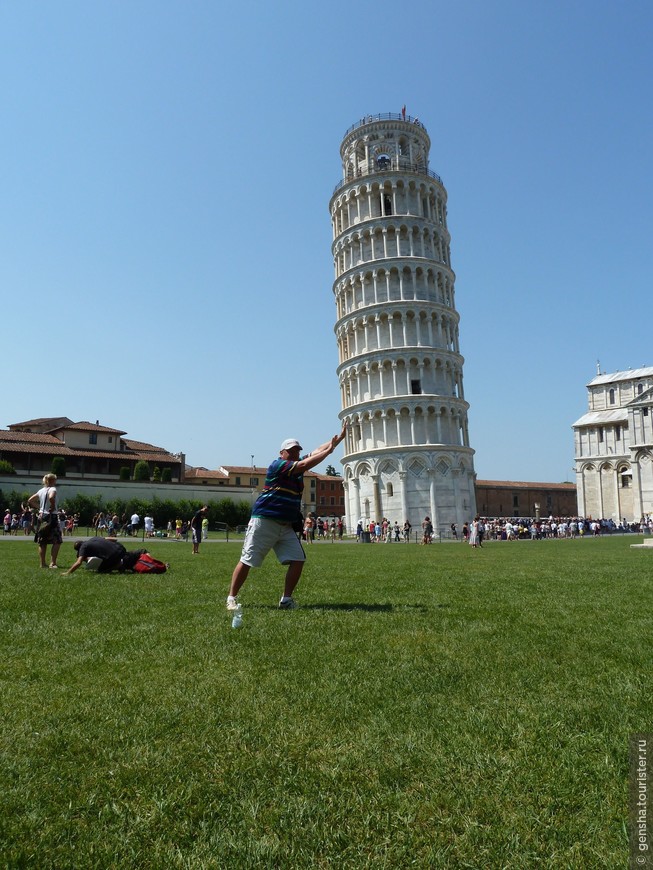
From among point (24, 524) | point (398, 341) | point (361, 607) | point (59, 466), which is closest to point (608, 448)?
point (398, 341)

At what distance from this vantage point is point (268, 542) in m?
7.88

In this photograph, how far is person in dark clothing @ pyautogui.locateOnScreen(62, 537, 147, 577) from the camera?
11906mm

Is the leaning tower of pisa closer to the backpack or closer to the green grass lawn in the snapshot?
the backpack

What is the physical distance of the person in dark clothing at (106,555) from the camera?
11.9 metres

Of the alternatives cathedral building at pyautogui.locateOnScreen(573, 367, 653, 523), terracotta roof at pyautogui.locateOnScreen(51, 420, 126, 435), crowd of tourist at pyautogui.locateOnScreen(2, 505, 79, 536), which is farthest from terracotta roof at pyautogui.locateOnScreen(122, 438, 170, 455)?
cathedral building at pyautogui.locateOnScreen(573, 367, 653, 523)

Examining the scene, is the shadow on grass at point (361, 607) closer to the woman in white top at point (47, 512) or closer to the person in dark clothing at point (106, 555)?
the person in dark clothing at point (106, 555)

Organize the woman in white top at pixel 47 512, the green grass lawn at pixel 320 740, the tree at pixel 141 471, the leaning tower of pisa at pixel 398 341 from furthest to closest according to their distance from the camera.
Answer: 1. the tree at pixel 141 471
2. the leaning tower of pisa at pixel 398 341
3. the woman in white top at pixel 47 512
4. the green grass lawn at pixel 320 740

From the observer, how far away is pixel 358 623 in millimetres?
6402

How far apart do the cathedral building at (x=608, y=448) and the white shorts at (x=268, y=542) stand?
8423cm

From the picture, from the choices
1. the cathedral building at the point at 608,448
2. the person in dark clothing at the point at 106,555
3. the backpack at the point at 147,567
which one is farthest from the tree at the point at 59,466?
the cathedral building at the point at 608,448

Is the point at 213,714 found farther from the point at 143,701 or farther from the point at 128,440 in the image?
the point at 128,440

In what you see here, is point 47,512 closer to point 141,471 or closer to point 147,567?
point 147,567

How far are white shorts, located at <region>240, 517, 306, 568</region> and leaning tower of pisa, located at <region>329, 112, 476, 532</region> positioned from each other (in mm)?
50090

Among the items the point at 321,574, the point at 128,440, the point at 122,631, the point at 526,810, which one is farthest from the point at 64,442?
the point at 526,810
